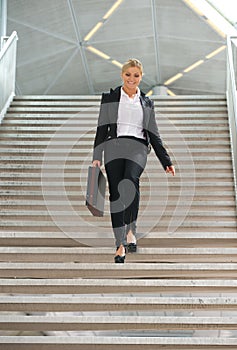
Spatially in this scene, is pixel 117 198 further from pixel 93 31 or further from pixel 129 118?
pixel 93 31

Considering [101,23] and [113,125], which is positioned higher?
[101,23]

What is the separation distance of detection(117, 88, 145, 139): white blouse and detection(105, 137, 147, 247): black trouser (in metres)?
0.07

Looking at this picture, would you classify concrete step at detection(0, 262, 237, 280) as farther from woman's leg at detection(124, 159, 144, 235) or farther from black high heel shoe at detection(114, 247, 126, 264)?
woman's leg at detection(124, 159, 144, 235)

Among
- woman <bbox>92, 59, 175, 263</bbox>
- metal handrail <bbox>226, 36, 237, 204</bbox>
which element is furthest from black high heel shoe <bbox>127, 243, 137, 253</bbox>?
metal handrail <bbox>226, 36, 237, 204</bbox>

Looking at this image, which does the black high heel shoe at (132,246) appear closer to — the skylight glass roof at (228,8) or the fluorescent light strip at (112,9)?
the skylight glass roof at (228,8)

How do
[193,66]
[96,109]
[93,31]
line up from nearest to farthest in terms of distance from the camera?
[96,109] → [93,31] → [193,66]

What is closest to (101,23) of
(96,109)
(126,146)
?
(96,109)

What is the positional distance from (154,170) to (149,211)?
3.18ft

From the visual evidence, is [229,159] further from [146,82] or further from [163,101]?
[146,82]

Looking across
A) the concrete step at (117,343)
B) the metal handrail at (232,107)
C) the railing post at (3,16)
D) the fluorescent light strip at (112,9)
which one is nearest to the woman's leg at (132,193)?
the concrete step at (117,343)

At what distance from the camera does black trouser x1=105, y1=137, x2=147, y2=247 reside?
191 inches

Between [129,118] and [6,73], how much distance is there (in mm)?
5020

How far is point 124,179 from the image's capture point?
16.1 feet

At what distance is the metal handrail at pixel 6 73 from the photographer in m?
8.94
